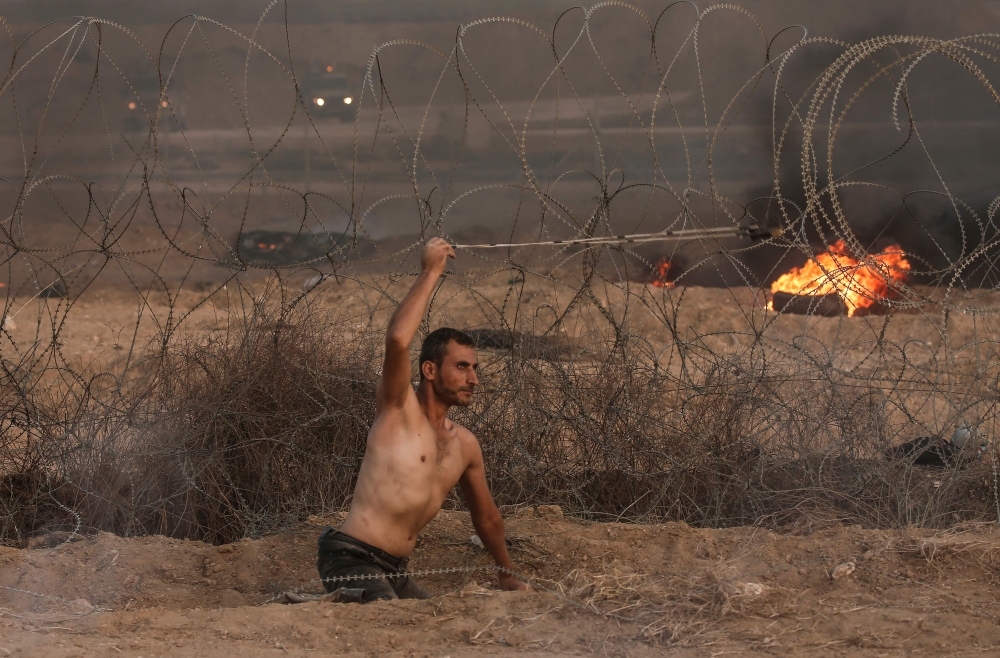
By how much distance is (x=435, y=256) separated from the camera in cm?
342

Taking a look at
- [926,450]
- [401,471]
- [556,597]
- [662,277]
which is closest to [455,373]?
[401,471]

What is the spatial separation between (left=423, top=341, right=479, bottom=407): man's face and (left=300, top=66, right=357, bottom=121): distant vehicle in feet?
27.4

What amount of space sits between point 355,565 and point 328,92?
349 inches

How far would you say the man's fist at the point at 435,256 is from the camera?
341 cm

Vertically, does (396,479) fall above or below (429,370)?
below

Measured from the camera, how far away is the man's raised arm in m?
3.28

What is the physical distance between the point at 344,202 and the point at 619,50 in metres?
3.76

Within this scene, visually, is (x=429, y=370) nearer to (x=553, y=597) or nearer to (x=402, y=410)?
(x=402, y=410)

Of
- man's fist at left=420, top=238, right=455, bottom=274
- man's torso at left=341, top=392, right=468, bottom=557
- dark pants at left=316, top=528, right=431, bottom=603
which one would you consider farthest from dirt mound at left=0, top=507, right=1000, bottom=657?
man's fist at left=420, top=238, right=455, bottom=274

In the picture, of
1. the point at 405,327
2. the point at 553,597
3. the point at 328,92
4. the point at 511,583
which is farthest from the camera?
the point at 328,92

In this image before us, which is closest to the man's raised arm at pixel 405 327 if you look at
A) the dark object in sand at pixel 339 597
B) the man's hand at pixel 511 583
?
the dark object in sand at pixel 339 597

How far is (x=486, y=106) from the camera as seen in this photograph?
37.6 feet

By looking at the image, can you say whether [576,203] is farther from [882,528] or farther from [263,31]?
[882,528]

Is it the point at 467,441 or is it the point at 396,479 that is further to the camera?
the point at 467,441
